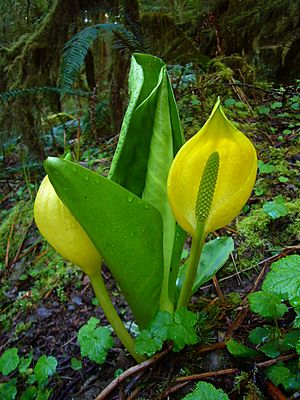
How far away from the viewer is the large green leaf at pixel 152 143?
79 centimetres

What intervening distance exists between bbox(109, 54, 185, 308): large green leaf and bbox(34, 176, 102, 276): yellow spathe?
130 millimetres

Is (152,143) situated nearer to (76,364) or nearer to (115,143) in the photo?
(76,364)

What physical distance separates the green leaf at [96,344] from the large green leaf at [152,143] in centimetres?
24

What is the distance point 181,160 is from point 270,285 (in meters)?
0.30

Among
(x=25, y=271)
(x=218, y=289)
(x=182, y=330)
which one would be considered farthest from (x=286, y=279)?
(x=25, y=271)

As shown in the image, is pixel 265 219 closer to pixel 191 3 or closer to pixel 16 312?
pixel 16 312

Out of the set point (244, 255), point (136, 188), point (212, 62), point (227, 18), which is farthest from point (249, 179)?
point (227, 18)

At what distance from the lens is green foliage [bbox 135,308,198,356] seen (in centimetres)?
80

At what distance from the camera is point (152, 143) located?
2.72 feet

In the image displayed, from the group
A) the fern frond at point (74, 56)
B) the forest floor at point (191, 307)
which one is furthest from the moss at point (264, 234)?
the fern frond at point (74, 56)

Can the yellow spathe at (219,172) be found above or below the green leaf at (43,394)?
above

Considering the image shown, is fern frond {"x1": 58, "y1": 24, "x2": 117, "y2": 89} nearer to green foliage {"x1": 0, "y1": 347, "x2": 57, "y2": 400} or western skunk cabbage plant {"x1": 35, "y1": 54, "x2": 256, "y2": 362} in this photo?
western skunk cabbage plant {"x1": 35, "y1": 54, "x2": 256, "y2": 362}

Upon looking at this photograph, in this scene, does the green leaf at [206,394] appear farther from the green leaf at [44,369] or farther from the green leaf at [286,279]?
the green leaf at [44,369]

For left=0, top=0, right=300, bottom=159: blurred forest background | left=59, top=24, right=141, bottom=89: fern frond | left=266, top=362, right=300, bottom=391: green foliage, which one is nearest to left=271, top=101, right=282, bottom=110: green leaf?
left=0, top=0, right=300, bottom=159: blurred forest background
